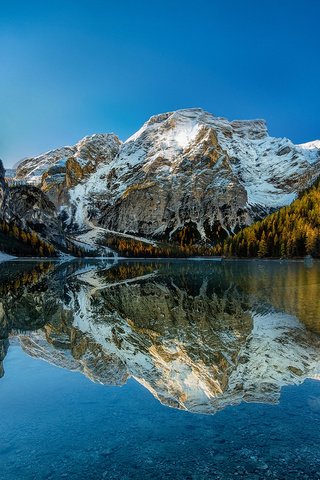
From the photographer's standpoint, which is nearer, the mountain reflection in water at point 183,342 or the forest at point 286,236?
the mountain reflection in water at point 183,342

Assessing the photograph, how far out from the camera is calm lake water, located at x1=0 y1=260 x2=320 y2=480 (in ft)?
29.7

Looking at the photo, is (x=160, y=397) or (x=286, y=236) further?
(x=286, y=236)

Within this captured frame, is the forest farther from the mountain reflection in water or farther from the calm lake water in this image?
the calm lake water

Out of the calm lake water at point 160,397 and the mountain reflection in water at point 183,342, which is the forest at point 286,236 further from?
the calm lake water at point 160,397

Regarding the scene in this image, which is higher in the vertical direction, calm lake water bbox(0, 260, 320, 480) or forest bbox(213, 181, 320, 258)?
forest bbox(213, 181, 320, 258)

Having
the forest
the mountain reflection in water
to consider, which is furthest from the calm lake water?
the forest

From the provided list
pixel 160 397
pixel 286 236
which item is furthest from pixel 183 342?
pixel 286 236

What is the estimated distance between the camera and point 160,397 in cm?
1312

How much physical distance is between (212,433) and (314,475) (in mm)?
2811

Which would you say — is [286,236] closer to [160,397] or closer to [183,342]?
[183,342]

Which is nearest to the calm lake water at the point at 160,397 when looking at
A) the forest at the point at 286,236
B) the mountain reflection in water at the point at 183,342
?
the mountain reflection in water at the point at 183,342

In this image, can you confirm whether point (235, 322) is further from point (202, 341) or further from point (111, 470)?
point (111, 470)

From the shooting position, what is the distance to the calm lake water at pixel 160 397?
356 inches

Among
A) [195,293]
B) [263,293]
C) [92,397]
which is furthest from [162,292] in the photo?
[92,397]
